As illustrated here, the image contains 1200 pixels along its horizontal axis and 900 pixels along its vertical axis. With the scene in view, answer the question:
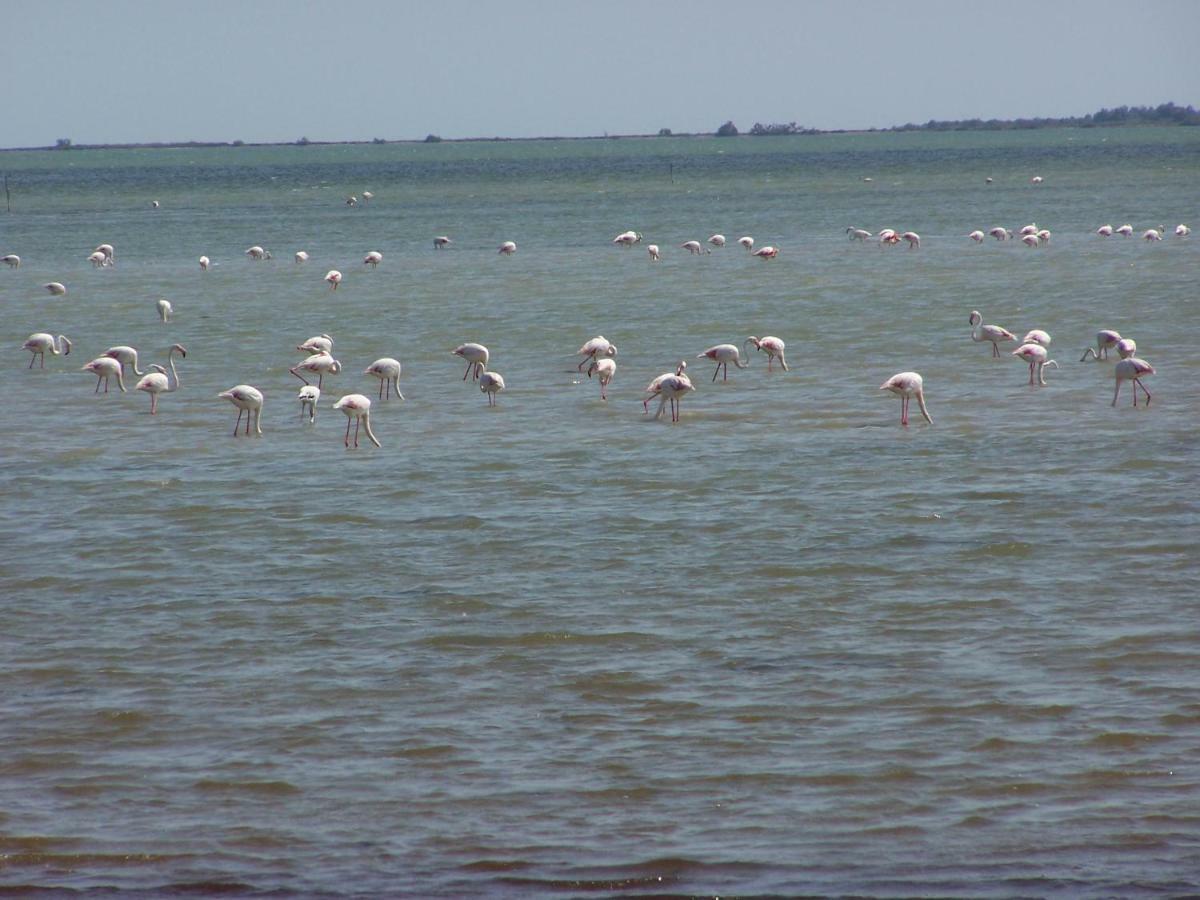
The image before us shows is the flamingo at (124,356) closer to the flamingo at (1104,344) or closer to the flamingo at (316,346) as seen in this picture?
the flamingo at (316,346)

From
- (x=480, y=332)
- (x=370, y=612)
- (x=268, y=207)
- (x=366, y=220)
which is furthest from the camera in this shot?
(x=268, y=207)

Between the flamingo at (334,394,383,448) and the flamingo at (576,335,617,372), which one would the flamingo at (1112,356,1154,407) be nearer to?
the flamingo at (576,335,617,372)

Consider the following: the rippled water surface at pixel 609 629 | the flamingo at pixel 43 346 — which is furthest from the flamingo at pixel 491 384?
the flamingo at pixel 43 346

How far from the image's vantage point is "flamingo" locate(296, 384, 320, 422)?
20656mm

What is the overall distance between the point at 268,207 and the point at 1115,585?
7953cm

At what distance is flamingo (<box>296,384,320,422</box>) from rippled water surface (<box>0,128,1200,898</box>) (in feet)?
0.97

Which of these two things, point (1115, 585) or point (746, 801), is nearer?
point (746, 801)

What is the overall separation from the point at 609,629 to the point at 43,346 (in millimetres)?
17641

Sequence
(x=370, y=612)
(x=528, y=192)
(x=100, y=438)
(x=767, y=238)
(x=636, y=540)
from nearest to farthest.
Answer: (x=370, y=612)
(x=636, y=540)
(x=100, y=438)
(x=767, y=238)
(x=528, y=192)

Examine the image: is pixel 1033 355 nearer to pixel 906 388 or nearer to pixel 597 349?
pixel 906 388

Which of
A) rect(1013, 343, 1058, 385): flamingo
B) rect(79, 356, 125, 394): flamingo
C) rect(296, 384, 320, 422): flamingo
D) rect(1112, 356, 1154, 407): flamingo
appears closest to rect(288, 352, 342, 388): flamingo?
rect(296, 384, 320, 422): flamingo

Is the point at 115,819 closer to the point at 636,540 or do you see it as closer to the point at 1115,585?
the point at 636,540

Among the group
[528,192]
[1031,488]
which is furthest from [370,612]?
[528,192]

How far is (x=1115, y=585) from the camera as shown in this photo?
1298 centimetres
